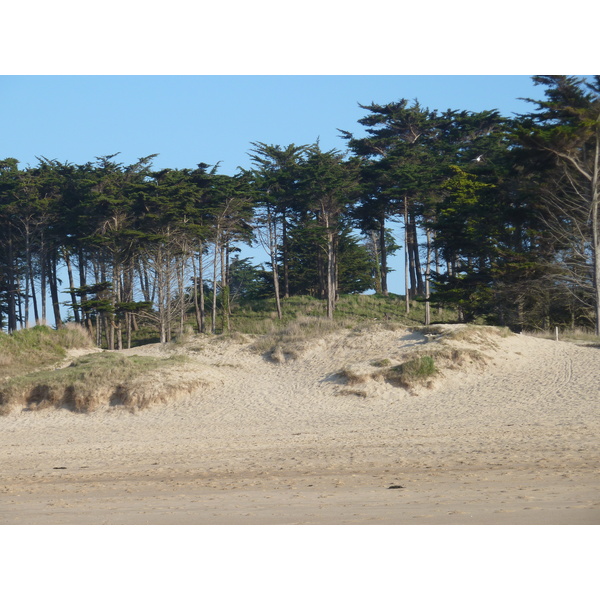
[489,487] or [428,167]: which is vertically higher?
[428,167]

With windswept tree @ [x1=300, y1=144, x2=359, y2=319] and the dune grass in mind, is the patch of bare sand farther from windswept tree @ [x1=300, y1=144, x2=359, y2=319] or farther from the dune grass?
windswept tree @ [x1=300, y1=144, x2=359, y2=319]

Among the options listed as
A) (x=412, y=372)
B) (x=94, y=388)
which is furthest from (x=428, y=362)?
(x=94, y=388)

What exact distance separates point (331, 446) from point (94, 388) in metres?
8.13

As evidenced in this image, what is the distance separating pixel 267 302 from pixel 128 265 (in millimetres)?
9962

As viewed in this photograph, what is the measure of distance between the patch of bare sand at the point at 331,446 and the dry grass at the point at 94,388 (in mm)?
339

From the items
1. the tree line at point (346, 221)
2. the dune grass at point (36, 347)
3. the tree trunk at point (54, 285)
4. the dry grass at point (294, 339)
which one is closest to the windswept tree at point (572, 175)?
the tree line at point (346, 221)

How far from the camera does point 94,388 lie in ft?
62.4

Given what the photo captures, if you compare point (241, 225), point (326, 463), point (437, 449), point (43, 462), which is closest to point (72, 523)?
point (326, 463)

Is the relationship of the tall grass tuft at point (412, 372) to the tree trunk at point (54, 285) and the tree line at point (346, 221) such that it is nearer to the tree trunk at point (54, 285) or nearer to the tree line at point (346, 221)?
the tree line at point (346, 221)

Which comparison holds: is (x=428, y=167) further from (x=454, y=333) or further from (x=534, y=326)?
(x=454, y=333)

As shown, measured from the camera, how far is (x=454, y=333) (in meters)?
20.4

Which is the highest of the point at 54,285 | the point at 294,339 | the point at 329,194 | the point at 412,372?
the point at 329,194

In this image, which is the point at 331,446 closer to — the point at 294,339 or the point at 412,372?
the point at 412,372

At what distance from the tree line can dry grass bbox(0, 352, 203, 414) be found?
15.1m
